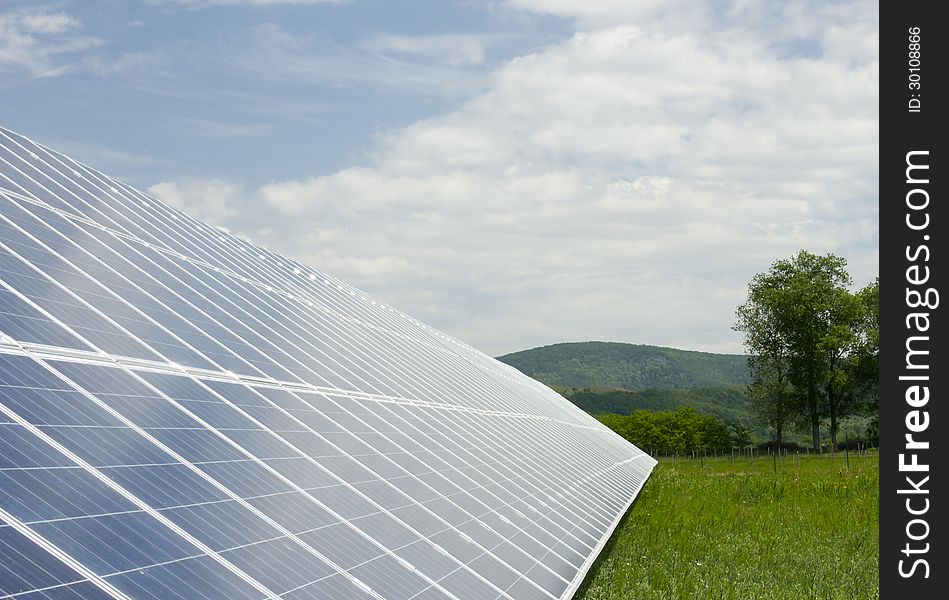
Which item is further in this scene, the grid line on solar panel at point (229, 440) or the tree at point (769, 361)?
the tree at point (769, 361)

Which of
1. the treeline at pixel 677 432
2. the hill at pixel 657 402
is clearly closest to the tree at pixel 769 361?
the treeline at pixel 677 432

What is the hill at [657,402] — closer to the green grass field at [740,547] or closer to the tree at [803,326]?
the tree at [803,326]

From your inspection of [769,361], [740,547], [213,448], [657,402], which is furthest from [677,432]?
[213,448]

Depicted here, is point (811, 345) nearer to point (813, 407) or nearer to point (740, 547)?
point (813, 407)

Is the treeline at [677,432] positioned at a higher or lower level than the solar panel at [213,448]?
lower

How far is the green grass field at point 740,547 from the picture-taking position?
1733 cm

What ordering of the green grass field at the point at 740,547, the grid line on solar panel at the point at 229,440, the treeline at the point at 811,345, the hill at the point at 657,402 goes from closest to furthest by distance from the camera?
the grid line on solar panel at the point at 229,440
the green grass field at the point at 740,547
the treeline at the point at 811,345
the hill at the point at 657,402

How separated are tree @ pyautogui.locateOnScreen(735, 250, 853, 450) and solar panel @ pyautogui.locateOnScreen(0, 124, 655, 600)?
79.5m

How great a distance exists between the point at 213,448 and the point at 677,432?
110764 millimetres

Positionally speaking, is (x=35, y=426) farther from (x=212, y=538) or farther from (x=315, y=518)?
(x=315, y=518)

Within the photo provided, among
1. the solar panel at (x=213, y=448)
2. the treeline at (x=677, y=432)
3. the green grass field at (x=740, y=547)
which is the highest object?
the solar panel at (x=213, y=448)

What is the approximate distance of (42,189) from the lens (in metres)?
15.5

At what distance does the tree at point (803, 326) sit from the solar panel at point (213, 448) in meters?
79.5
